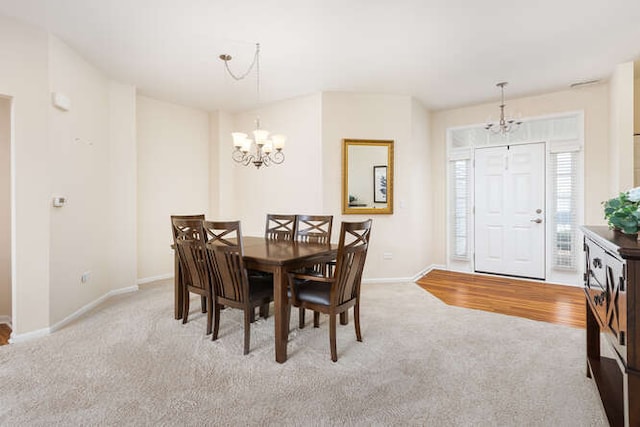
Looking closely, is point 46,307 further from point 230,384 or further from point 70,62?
point 70,62

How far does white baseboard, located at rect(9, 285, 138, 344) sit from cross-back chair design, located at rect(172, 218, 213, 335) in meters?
1.12

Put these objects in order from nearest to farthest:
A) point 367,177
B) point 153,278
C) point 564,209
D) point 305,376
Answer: point 305,376, point 564,209, point 367,177, point 153,278

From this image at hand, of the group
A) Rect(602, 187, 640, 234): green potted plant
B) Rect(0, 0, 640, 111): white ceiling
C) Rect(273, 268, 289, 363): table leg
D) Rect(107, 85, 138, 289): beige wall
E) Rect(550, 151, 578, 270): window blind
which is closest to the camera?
Rect(602, 187, 640, 234): green potted plant

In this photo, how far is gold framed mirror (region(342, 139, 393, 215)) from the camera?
444 centimetres

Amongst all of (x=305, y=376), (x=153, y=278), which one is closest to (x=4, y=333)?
(x=153, y=278)

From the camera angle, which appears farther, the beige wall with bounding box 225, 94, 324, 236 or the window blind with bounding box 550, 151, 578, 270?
the beige wall with bounding box 225, 94, 324, 236

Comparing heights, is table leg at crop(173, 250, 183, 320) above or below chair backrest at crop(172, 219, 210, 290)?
below

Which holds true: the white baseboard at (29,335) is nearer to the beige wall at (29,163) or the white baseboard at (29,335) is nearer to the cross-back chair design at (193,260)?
the beige wall at (29,163)

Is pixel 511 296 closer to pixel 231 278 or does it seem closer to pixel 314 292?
pixel 314 292

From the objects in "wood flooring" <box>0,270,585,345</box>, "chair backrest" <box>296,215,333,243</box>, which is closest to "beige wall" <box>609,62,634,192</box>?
"wood flooring" <box>0,270,585,345</box>

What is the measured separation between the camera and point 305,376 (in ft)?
6.89

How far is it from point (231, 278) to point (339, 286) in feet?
2.73

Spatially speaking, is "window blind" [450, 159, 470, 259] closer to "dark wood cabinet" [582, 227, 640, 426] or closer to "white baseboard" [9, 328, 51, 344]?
"dark wood cabinet" [582, 227, 640, 426]

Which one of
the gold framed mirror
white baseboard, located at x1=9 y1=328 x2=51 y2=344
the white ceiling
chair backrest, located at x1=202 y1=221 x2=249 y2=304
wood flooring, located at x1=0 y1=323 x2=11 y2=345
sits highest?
the white ceiling
